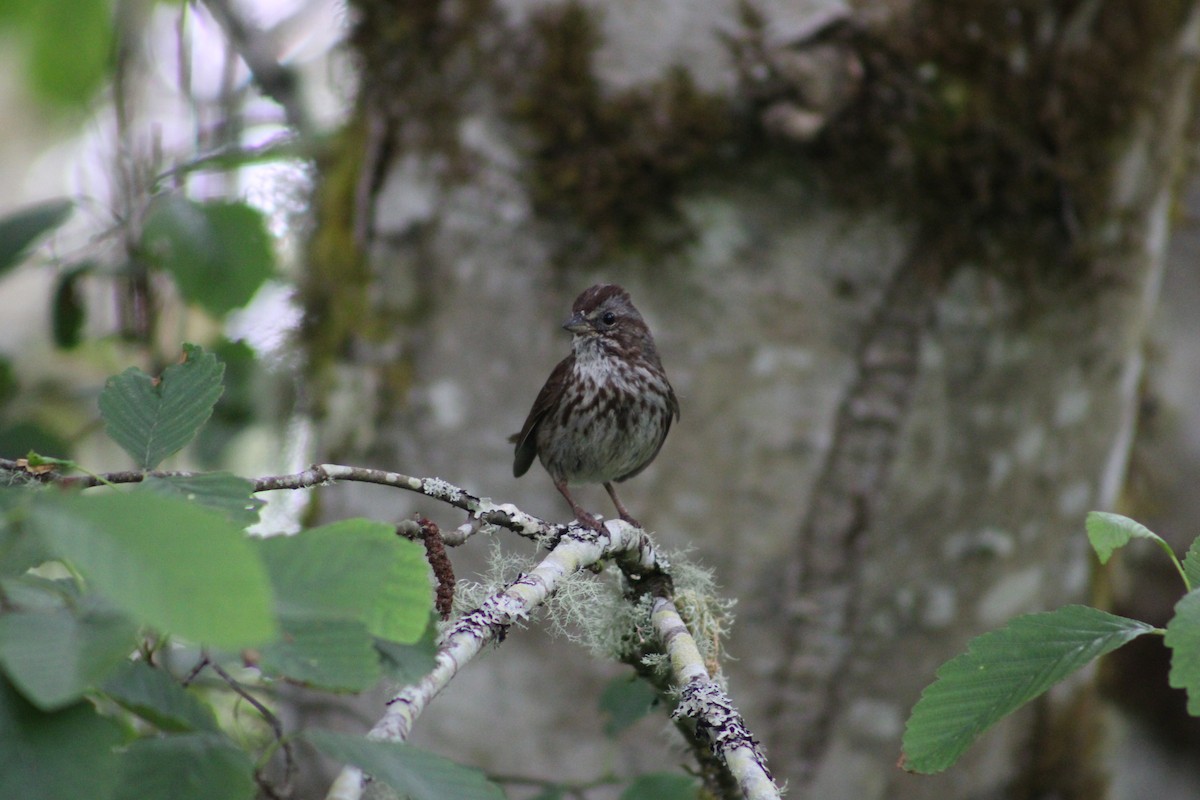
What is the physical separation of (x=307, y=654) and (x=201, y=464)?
3.52 meters

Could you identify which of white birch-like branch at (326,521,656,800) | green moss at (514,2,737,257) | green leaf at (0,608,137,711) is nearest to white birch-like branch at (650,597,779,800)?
white birch-like branch at (326,521,656,800)

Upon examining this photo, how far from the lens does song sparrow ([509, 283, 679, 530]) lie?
3566mm

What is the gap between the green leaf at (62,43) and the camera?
5.29ft

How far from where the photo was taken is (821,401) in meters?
3.96

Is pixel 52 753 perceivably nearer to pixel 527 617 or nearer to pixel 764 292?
pixel 527 617

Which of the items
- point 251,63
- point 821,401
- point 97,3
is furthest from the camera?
point 251,63

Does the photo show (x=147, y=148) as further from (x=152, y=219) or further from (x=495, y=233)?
(x=495, y=233)

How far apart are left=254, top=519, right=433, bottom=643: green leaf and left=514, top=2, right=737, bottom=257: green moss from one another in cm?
295

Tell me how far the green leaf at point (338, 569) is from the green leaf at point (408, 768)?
122 mm

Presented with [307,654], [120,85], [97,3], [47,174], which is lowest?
[307,654]

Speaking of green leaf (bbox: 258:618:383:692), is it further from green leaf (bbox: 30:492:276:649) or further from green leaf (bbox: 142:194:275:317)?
green leaf (bbox: 142:194:275:317)

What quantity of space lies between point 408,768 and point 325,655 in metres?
0.17

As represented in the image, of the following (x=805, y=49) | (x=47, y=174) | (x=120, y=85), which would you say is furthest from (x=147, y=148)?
(x=47, y=174)

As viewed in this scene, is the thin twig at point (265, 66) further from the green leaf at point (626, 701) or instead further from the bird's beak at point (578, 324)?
the green leaf at point (626, 701)
